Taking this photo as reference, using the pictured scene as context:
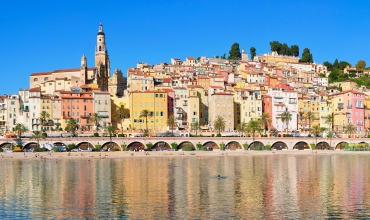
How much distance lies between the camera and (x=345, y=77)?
18925 cm

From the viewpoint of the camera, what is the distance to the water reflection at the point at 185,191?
39.0m

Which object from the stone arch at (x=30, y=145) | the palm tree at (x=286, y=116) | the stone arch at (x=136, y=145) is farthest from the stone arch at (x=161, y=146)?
the palm tree at (x=286, y=116)

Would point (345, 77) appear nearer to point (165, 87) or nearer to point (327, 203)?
point (165, 87)

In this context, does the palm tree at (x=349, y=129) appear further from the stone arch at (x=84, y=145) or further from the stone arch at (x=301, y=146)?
the stone arch at (x=84, y=145)

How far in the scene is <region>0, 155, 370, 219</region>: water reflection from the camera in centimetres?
3903

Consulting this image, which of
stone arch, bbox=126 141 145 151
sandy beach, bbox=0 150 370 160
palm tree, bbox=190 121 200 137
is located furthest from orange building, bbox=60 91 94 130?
palm tree, bbox=190 121 200 137

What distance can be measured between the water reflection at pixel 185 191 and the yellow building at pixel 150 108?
36.3m

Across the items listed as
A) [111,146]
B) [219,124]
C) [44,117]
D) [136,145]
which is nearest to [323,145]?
[219,124]

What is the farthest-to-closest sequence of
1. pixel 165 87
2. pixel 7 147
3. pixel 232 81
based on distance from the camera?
pixel 232 81
pixel 165 87
pixel 7 147

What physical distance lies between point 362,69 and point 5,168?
154m

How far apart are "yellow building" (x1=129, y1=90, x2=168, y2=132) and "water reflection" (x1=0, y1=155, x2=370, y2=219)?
36280mm

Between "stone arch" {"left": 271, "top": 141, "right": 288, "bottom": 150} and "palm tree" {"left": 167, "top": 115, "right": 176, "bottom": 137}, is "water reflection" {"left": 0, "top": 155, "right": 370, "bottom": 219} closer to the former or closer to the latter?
"palm tree" {"left": 167, "top": 115, "right": 176, "bottom": 137}

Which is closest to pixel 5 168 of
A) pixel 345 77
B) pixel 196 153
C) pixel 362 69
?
pixel 196 153

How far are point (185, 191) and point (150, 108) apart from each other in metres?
66.6
